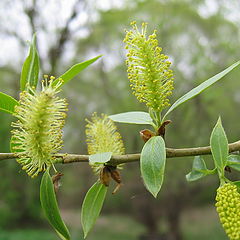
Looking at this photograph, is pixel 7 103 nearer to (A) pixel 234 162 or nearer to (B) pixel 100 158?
(B) pixel 100 158

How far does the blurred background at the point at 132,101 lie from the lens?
738 cm

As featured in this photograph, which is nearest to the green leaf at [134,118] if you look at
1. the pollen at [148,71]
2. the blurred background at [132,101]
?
the pollen at [148,71]

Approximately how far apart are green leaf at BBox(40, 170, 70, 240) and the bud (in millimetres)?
307

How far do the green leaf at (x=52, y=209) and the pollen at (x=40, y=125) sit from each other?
0.14ft

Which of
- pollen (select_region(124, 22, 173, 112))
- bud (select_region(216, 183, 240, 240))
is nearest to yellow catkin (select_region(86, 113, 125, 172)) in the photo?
pollen (select_region(124, 22, 173, 112))

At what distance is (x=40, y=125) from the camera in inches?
26.3

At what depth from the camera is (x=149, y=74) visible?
0.69 meters

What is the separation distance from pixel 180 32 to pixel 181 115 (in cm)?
197

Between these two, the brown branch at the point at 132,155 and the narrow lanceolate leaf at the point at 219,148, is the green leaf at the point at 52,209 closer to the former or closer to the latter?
the brown branch at the point at 132,155

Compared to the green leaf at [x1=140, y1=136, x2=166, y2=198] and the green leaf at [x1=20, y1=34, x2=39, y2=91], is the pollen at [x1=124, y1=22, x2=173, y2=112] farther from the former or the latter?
the green leaf at [x1=20, y1=34, x2=39, y2=91]

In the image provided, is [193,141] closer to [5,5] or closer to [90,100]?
[90,100]

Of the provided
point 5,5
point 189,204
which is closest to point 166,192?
point 189,204

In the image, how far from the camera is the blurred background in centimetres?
738

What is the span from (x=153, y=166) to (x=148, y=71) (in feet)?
0.64
